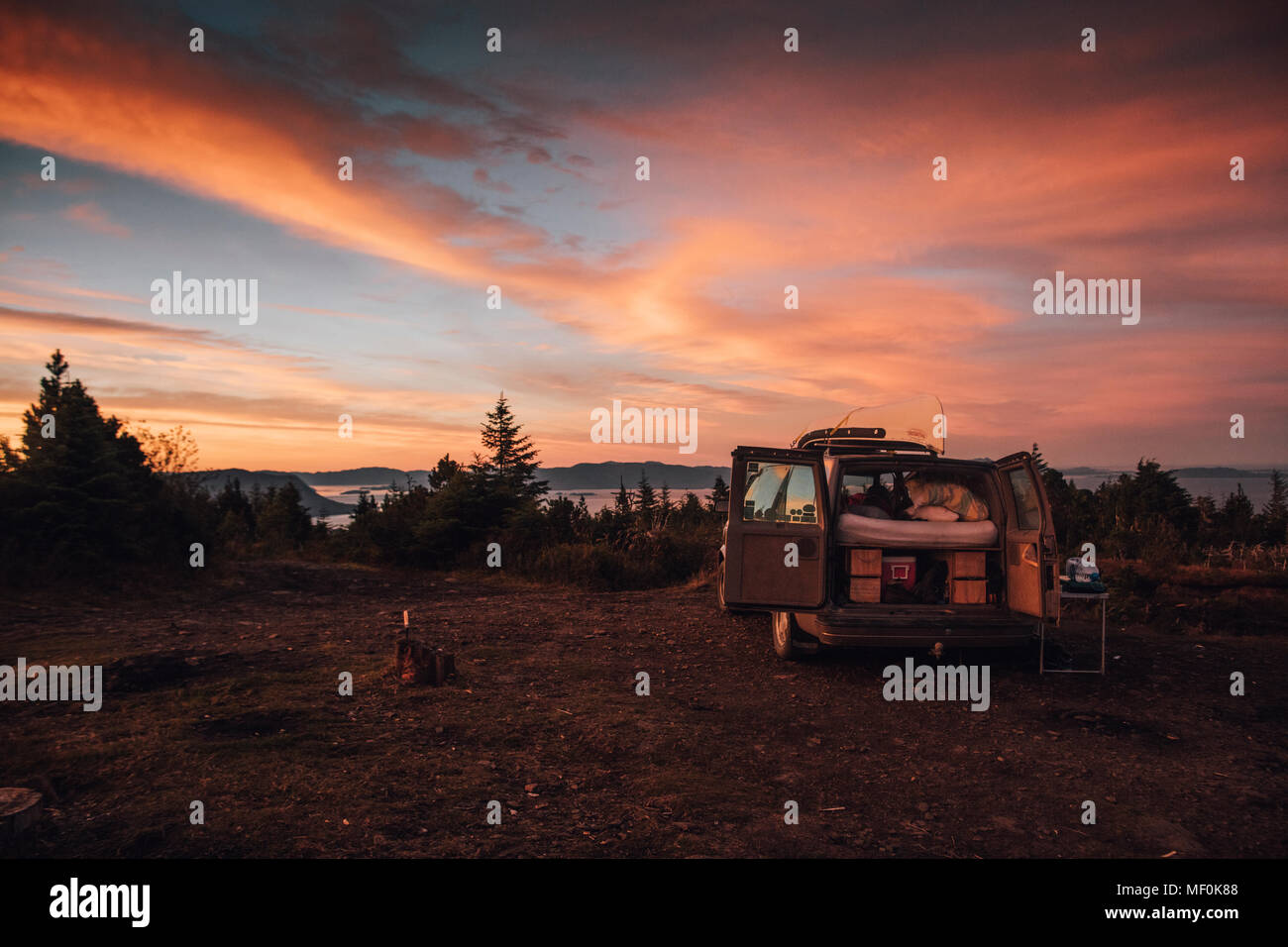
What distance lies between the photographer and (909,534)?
6.68 meters

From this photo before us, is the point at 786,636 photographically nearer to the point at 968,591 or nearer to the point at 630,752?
the point at 968,591

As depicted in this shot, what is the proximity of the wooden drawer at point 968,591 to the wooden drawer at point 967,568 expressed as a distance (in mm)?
47

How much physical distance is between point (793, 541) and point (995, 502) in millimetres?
2133

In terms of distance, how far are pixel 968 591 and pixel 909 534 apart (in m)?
0.85

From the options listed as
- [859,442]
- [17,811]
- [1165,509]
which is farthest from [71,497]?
[1165,509]

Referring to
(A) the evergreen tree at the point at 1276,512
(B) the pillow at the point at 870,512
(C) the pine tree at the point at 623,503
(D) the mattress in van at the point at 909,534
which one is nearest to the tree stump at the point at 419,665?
(D) the mattress in van at the point at 909,534

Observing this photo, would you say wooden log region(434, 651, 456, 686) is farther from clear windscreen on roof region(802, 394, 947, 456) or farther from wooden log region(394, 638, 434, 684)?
clear windscreen on roof region(802, 394, 947, 456)

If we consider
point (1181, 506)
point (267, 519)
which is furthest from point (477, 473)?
point (267, 519)

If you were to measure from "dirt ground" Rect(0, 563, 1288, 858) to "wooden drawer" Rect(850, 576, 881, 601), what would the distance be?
2.52 ft

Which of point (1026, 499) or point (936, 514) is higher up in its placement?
point (1026, 499)

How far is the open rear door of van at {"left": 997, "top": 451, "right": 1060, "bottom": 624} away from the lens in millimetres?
6129

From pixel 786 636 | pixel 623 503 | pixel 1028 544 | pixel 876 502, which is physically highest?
pixel 876 502

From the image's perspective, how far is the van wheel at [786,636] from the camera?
23.4ft
